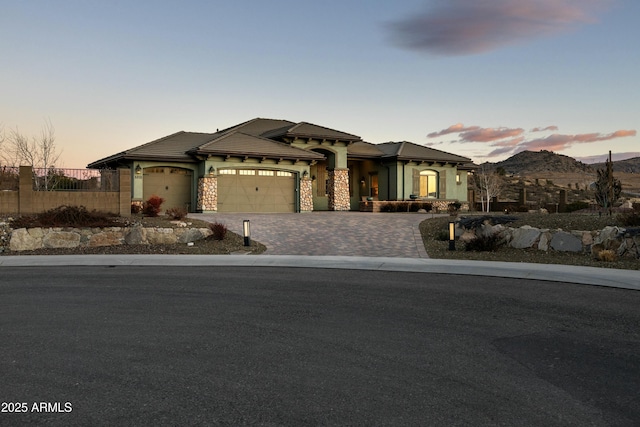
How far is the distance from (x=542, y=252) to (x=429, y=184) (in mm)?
23819

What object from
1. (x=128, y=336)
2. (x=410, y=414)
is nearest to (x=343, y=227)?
(x=128, y=336)

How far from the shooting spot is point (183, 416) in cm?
437

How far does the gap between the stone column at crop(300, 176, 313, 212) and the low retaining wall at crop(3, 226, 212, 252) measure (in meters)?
14.2

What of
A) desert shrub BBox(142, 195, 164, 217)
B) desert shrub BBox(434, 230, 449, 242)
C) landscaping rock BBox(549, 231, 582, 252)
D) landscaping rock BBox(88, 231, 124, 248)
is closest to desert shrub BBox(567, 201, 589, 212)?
desert shrub BBox(434, 230, 449, 242)

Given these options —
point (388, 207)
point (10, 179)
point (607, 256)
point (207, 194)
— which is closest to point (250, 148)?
point (207, 194)

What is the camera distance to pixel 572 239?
17672mm

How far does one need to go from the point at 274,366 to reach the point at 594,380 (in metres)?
3.34

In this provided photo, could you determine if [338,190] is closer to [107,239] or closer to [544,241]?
[107,239]

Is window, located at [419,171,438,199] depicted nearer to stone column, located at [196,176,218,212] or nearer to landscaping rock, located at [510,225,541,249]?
stone column, located at [196,176,218,212]

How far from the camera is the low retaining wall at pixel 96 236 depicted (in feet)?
63.9

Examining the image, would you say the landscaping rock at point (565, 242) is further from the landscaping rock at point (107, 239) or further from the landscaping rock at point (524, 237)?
the landscaping rock at point (107, 239)

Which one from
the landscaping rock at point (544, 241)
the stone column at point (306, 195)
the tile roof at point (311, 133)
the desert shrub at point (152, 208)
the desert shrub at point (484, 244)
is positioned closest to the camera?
the landscaping rock at point (544, 241)

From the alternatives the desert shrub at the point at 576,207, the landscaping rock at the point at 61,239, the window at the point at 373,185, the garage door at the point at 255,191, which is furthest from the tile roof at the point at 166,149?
the desert shrub at the point at 576,207

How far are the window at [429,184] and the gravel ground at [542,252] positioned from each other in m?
18.1
